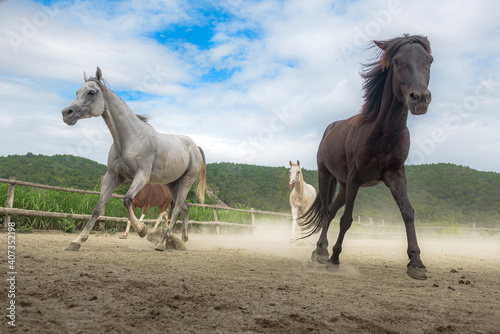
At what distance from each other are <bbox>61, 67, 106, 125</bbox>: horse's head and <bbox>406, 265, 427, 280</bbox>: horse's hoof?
4282 millimetres

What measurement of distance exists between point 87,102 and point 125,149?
0.80 metres

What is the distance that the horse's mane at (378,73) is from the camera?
11.3ft

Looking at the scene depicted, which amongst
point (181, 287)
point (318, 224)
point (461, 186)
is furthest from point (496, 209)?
point (181, 287)

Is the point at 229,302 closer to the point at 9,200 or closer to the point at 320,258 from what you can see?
the point at 320,258

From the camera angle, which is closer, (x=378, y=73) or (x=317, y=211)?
(x=378, y=73)

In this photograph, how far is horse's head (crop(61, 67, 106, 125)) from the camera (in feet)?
14.5

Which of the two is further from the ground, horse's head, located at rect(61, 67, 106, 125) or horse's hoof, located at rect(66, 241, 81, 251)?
horse's head, located at rect(61, 67, 106, 125)

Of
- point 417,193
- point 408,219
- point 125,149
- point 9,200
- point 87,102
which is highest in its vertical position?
point 417,193

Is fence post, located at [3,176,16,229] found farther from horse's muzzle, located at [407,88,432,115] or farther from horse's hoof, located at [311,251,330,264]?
horse's muzzle, located at [407,88,432,115]

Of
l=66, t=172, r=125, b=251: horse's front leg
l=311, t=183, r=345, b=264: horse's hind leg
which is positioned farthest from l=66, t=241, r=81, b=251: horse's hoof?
l=311, t=183, r=345, b=264: horse's hind leg

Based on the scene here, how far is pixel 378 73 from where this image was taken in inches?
151

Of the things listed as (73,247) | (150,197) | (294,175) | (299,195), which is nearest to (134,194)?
(73,247)

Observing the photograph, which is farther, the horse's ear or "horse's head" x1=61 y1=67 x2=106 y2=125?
the horse's ear

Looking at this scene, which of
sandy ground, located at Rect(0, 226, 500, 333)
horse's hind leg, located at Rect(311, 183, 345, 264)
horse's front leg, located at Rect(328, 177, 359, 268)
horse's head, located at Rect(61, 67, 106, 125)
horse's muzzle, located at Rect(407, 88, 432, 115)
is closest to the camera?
sandy ground, located at Rect(0, 226, 500, 333)
